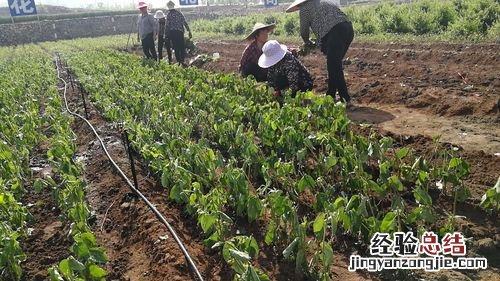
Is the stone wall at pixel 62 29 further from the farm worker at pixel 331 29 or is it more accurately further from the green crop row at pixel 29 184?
the green crop row at pixel 29 184

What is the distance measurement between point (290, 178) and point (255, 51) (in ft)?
12.5

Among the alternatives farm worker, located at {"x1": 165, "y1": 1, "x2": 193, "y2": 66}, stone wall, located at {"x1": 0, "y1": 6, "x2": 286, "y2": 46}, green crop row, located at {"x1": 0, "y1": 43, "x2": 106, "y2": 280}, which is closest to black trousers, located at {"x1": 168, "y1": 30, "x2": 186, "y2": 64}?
farm worker, located at {"x1": 165, "y1": 1, "x2": 193, "y2": 66}

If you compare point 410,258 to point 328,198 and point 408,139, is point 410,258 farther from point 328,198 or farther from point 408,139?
point 408,139

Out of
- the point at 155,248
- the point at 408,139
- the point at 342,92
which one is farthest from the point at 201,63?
the point at 155,248

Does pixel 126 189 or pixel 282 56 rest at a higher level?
pixel 282 56

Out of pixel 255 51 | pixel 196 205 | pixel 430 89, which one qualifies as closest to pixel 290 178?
pixel 196 205

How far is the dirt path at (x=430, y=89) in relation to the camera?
525 centimetres

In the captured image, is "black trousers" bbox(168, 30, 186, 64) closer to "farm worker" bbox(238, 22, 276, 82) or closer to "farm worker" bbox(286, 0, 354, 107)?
"farm worker" bbox(238, 22, 276, 82)

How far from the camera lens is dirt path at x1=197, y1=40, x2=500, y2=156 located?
207 inches

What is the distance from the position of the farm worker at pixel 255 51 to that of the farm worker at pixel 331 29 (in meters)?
0.53

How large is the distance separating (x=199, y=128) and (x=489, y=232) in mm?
3508

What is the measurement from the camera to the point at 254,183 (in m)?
4.20

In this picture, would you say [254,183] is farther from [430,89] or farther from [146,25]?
[146,25]

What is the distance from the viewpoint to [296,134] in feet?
13.3
